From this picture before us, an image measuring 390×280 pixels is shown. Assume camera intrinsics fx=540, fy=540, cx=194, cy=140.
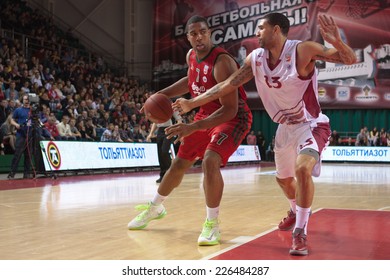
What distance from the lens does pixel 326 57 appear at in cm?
416

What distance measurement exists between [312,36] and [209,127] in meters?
20.0

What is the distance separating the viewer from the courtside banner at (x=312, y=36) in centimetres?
2245

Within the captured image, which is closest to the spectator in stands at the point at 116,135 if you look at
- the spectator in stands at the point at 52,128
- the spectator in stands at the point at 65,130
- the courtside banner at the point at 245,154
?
the spectator in stands at the point at 65,130

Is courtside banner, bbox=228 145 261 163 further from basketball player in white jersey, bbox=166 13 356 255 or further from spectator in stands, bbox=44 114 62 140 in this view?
basketball player in white jersey, bbox=166 13 356 255

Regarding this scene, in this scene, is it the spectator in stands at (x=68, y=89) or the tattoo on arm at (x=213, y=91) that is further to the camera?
the spectator in stands at (x=68, y=89)

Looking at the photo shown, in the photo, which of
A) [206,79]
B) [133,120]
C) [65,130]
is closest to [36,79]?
[65,130]

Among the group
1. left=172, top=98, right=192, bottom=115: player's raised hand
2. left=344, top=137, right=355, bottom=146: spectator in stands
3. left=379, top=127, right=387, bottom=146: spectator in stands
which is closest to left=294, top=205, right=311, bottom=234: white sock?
left=172, top=98, right=192, bottom=115: player's raised hand

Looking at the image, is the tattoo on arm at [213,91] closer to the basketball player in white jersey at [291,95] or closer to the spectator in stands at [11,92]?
the basketball player in white jersey at [291,95]

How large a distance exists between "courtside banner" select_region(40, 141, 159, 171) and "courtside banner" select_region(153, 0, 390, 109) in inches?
389

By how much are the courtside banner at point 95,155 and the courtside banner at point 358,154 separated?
9.68 meters

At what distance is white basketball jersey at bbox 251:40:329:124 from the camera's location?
4.43 meters
